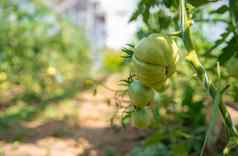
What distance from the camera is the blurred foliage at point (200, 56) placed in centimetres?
128

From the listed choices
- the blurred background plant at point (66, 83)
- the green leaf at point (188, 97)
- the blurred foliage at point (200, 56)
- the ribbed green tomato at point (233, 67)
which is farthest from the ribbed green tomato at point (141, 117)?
the green leaf at point (188, 97)

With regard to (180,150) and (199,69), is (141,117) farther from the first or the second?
(180,150)

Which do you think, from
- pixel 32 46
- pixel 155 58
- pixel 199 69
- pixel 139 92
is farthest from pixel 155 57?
pixel 32 46

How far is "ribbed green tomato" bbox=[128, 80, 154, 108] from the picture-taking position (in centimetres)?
105

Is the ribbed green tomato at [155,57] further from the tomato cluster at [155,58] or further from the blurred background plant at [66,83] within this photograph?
the blurred background plant at [66,83]

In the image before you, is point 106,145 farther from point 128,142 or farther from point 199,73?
point 199,73

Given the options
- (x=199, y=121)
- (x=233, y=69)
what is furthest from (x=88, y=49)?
(x=233, y=69)

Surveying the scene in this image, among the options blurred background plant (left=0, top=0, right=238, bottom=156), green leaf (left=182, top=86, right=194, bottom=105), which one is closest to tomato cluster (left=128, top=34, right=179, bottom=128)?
blurred background plant (left=0, top=0, right=238, bottom=156)

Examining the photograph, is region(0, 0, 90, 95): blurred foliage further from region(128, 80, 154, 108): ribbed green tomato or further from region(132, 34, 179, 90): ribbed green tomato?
region(132, 34, 179, 90): ribbed green tomato

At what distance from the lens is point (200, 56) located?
5.85 ft

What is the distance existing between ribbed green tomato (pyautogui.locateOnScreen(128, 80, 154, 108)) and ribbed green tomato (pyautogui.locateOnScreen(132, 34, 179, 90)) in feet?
0.53

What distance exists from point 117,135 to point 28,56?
2357 mm

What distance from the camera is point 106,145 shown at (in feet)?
10.2

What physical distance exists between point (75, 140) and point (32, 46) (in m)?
2.35
